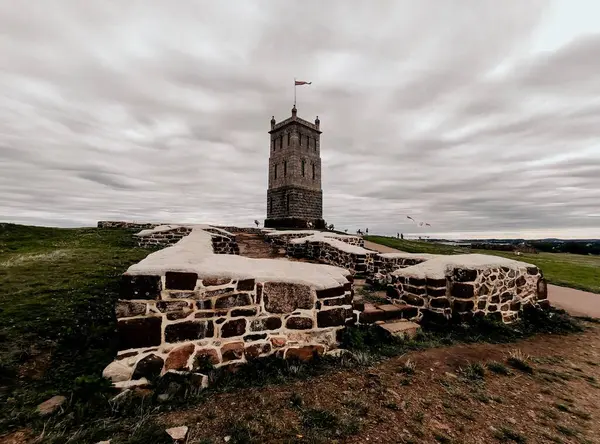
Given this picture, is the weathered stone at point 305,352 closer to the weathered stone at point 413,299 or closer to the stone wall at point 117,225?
the weathered stone at point 413,299

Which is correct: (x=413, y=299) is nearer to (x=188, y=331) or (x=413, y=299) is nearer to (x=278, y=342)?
(x=278, y=342)

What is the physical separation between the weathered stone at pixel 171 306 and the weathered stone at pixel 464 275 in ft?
17.0

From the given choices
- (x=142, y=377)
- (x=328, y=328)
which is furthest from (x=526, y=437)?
(x=142, y=377)

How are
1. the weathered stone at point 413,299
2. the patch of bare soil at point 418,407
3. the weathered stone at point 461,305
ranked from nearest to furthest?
the patch of bare soil at point 418,407 < the weathered stone at point 461,305 < the weathered stone at point 413,299

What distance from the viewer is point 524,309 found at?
636 cm

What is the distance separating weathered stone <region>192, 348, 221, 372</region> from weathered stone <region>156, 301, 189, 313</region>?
1.87 feet

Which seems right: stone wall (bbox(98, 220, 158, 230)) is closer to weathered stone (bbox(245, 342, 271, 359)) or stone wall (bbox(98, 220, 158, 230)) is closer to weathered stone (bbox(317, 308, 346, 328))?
weathered stone (bbox(245, 342, 271, 359))

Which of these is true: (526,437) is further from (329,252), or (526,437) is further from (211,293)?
(329,252)

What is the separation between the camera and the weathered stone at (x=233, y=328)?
3.48 meters

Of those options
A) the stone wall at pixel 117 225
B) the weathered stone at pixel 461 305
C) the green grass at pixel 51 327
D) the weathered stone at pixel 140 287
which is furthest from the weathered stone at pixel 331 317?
the stone wall at pixel 117 225

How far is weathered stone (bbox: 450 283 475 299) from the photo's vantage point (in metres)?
5.55

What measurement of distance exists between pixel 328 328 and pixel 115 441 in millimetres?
2696

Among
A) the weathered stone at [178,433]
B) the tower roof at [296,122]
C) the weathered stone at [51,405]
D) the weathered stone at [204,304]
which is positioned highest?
the tower roof at [296,122]

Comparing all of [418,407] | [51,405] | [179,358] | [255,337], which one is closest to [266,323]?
[255,337]
